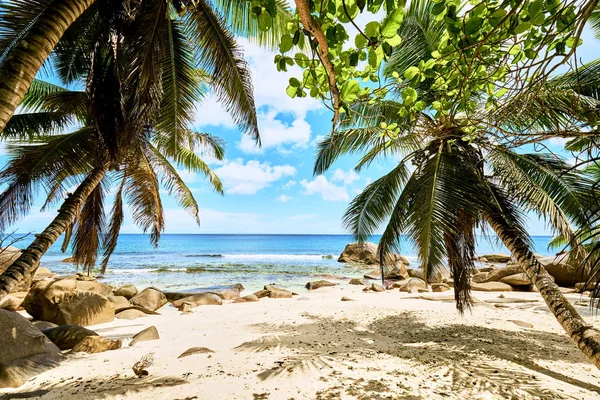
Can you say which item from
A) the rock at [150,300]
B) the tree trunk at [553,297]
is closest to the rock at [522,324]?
the tree trunk at [553,297]

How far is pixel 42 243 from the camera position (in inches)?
190

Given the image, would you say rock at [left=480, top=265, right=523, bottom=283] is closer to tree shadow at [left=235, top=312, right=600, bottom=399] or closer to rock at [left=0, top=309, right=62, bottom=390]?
tree shadow at [left=235, top=312, right=600, bottom=399]

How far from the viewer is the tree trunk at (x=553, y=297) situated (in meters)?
3.63

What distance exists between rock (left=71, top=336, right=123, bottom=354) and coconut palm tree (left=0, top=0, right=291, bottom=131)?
4.23 metres

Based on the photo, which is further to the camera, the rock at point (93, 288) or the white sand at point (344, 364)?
the rock at point (93, 288)

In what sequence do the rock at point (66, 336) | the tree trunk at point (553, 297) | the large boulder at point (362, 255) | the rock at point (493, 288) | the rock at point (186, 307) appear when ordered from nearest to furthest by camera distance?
the tree trunk at point (553, 297)
the rock at point (66, 336)
the rock at point (186, 307)
the rock at point (493, 288)
the large boulder at point (362, 255)

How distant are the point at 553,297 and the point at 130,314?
31.7 feet

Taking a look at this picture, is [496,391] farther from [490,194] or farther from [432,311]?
[432,311]

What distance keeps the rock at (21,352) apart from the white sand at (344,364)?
0.17 meters

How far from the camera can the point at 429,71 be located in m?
2.58

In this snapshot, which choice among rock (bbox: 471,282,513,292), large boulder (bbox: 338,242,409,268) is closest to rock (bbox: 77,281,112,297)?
rock (bbox: 471,282,513,292)

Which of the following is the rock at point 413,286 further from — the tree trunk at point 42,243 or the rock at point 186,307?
the tree trunk at point 42,243

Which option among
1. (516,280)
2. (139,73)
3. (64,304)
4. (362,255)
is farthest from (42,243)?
(362,255)

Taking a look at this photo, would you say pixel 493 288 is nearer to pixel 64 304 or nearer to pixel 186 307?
pixel 186 307
